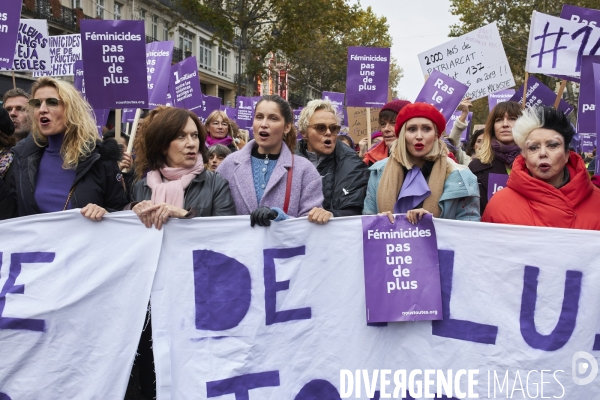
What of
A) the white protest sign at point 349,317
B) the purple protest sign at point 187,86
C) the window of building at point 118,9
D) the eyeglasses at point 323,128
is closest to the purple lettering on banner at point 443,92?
the eyeglasses at point 323,128

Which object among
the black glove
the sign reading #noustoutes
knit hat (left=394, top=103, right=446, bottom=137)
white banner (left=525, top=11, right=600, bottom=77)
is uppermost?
the sign reading #noustoutes

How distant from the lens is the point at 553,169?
3156mm

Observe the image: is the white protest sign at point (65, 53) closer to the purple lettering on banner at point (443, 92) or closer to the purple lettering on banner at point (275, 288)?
the purple lettering on banner at point (443, 92)

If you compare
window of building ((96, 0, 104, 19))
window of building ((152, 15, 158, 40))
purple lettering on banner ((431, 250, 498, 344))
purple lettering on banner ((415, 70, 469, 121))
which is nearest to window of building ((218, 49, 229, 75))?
window of building ((152, 15, 158, 40))

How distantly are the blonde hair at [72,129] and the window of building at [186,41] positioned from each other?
113 feet

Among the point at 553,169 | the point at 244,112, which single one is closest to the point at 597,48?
the point at 553,169

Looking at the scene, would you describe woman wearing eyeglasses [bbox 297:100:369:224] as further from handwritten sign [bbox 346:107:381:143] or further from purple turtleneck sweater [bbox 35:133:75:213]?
handwritten sign [bbox 346:107:381:143]

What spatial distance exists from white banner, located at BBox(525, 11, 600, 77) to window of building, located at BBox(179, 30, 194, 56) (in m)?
33.5

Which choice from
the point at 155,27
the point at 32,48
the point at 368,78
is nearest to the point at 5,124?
the point at 32,48

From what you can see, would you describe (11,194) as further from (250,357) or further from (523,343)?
(523,343)

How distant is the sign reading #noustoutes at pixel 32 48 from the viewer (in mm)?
7488

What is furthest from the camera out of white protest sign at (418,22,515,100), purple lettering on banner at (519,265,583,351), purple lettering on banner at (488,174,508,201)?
white protest sign at (418,22,515,100)

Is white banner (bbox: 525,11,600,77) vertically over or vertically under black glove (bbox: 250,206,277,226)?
over

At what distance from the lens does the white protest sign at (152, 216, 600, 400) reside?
2986mm
